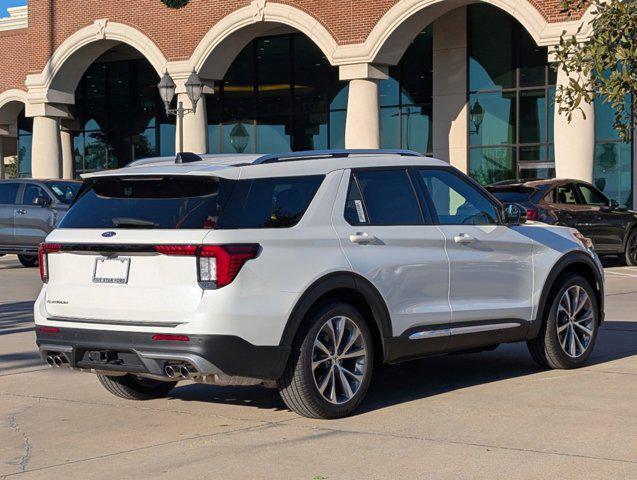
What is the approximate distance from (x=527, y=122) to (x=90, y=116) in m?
20.9

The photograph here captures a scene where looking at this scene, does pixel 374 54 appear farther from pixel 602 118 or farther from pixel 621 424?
pixel 621 424

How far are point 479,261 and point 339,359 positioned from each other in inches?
64.3

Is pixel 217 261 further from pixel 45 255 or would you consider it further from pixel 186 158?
pixel 45 255

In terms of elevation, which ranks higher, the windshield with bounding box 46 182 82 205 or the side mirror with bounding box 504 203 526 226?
the windshield with bounding box 46 182 82 205

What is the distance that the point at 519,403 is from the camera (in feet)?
27.3

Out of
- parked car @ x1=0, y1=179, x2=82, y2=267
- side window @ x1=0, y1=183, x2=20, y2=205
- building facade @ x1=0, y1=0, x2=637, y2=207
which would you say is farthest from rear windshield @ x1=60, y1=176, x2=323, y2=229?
building facade @ x1=0, y1=0, x2=637, y2=207

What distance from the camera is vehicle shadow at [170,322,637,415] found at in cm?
874

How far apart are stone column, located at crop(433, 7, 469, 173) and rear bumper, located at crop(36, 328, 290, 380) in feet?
93.5

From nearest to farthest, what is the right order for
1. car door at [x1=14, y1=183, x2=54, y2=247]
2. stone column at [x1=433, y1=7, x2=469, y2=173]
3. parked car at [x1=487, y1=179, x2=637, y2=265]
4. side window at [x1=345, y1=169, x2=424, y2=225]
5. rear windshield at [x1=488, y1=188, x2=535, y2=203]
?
1. side window at [x1=345, y1=169, x2=424, y2=225]
2. rear windshield at [x1=488, y1=188, x2=535, y2=203]
3. parked car at [x1=487, y1=179, x2=637, y2=265]
4. car door at [x1=14, y1=183, x2=54, y2=247]
5. stone column at [x1=433, y1=7, x2=469, y2=173]

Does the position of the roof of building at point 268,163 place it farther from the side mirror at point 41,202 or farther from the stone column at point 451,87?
the stone column at point 451,87

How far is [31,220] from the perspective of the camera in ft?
81.9

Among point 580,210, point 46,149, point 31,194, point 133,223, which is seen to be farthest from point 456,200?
point 46,149

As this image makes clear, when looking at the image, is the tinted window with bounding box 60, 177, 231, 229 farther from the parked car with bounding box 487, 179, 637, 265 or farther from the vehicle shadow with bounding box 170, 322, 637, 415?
the parked car with bounding box 487, 179, 637, 265

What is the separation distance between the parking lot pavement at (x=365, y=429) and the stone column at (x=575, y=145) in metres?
18.9
